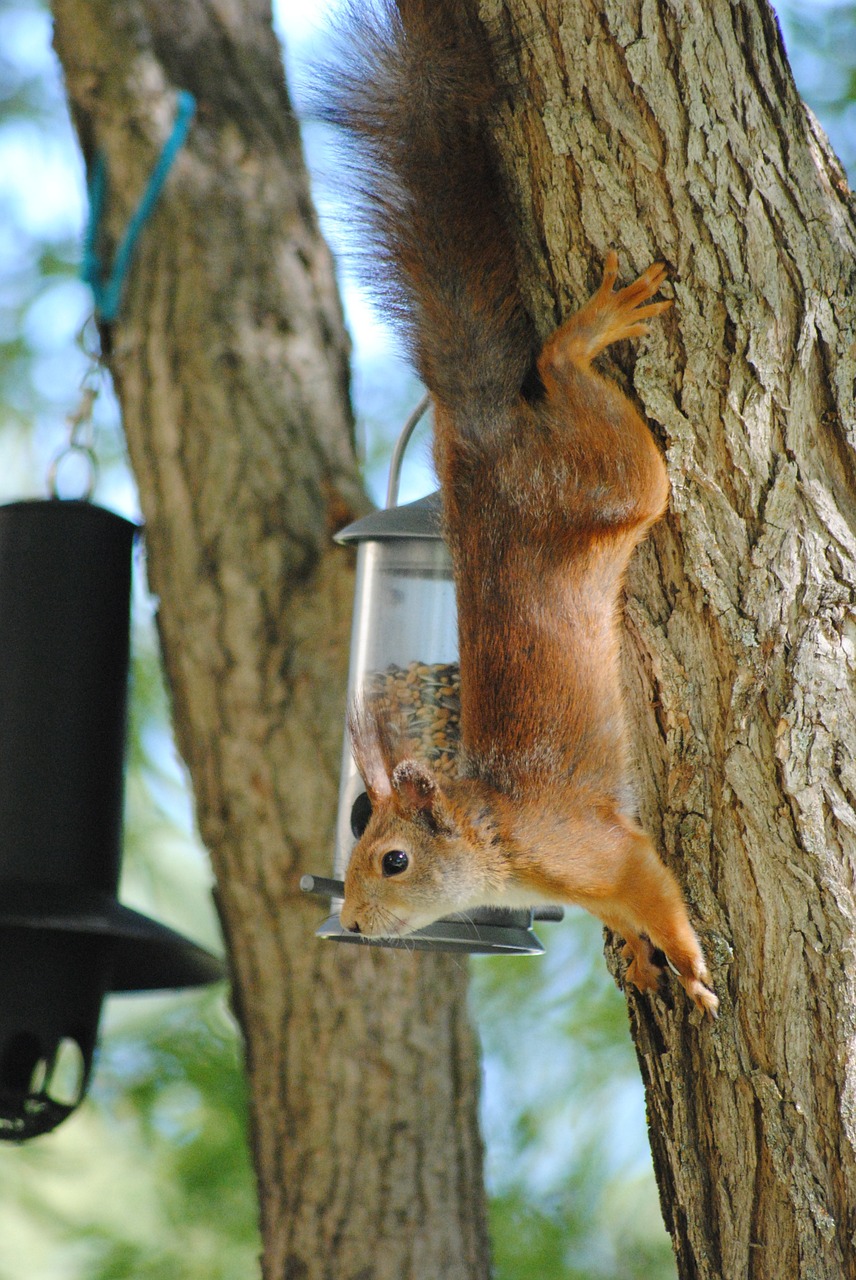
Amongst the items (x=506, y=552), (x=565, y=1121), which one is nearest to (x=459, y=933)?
A: (x=506, y=552)

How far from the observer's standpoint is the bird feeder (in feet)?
5.77

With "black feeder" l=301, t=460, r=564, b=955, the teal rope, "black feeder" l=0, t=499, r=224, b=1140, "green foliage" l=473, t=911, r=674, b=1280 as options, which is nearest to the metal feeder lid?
"black feeder" l=301, t=460, r=564, b=955

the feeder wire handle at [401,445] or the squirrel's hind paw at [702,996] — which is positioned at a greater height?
the feeder wire handle at [401,445]

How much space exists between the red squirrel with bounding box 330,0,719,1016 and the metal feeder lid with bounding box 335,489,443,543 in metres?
0.12

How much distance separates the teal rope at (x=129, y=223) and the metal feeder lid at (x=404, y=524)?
147 centimetres

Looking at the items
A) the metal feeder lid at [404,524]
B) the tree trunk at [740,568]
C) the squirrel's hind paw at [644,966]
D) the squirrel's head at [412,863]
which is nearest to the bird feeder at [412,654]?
the metal feeder lid at [404,524]

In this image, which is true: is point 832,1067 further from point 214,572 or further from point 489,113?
point 214,572

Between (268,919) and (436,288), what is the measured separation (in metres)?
1.72

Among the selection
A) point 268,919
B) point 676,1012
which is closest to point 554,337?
point 676,1012

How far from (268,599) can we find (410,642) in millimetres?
1127

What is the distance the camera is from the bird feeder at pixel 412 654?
1.76 m

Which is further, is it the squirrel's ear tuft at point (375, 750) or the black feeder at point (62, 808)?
the black feeder at point (62, 808)

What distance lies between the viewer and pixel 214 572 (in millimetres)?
2994

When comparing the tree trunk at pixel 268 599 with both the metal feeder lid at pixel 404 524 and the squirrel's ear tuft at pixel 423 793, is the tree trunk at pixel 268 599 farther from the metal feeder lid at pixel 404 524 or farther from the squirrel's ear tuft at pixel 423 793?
the squirrel's ear tuft at pixel 423 793
